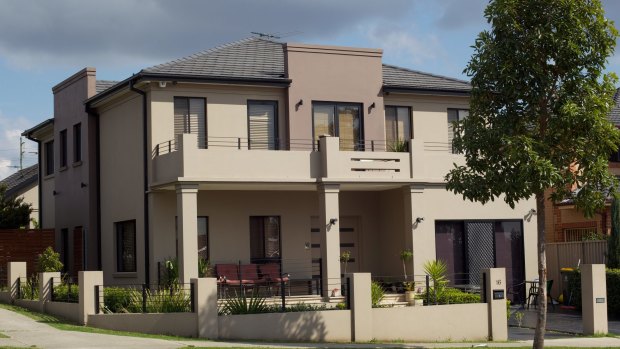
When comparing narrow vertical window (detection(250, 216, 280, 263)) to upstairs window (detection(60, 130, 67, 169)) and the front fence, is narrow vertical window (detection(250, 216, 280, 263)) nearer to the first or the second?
the front fence

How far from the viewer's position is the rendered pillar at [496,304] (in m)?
23.5

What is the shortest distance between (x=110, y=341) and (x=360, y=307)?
5.85m

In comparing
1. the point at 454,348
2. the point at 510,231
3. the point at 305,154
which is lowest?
the point at 454,348

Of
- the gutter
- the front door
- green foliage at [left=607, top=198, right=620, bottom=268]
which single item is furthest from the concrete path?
the front door

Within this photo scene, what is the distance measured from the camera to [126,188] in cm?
2925

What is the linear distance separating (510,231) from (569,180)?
1175 cm

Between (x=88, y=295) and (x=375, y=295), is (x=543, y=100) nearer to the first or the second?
(x=375, y=295)

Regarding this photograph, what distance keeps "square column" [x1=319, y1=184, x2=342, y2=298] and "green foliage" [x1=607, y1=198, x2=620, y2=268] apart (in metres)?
8.07

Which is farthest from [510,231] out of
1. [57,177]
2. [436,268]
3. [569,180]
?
[57,177]

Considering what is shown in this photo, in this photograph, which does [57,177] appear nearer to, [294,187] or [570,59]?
[294,187]

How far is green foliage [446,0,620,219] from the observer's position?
18.4 metres

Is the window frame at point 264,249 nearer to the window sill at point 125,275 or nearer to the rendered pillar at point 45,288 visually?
the window sill at point 125,275

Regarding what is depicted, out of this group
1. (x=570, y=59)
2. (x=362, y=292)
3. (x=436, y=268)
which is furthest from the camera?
(x=436, y=268)

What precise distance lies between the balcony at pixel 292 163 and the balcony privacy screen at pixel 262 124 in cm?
28
